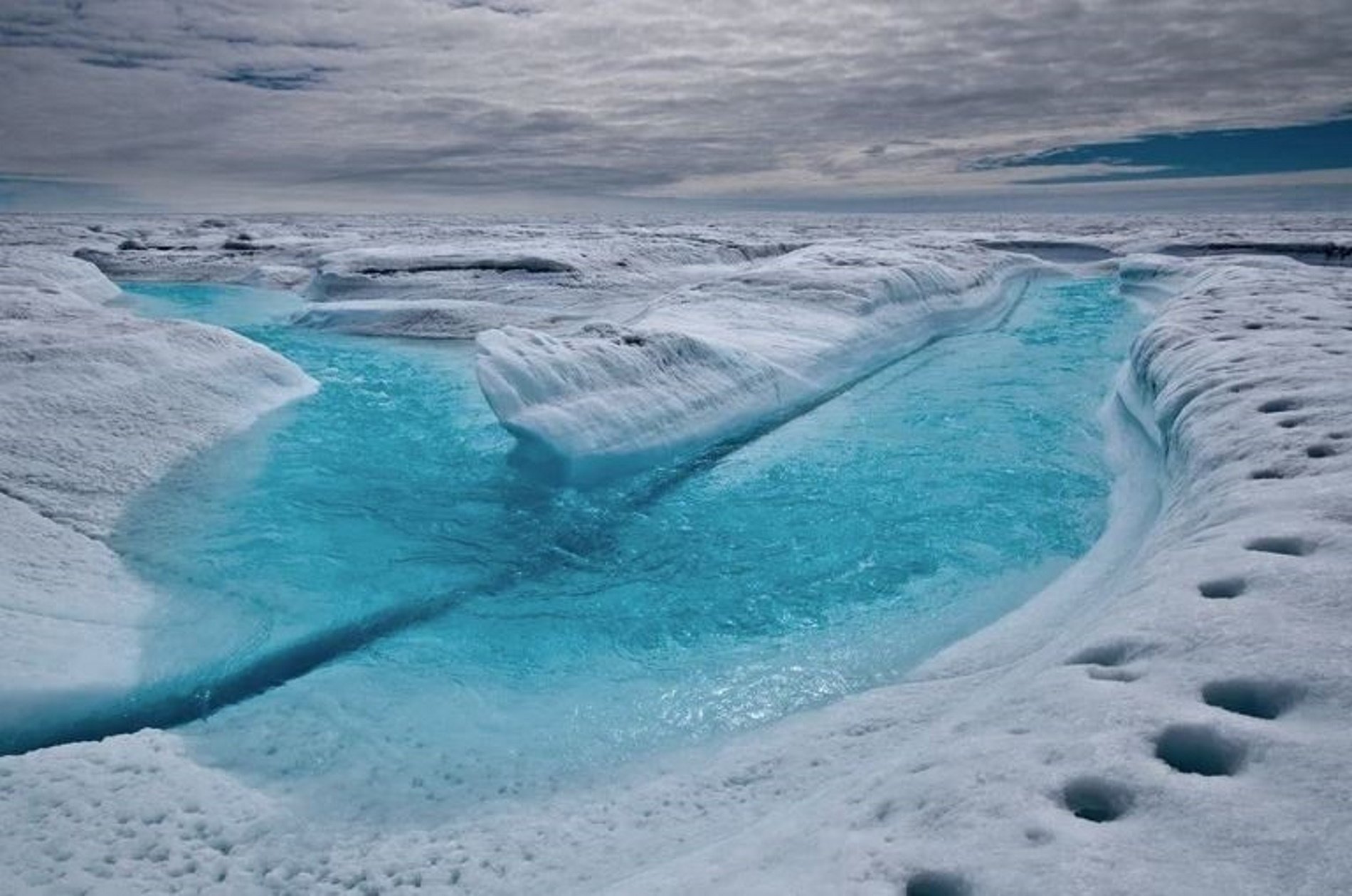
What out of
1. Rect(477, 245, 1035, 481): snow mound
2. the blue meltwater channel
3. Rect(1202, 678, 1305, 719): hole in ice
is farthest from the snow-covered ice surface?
Rect(477, 245, 1035, 481): snow mound

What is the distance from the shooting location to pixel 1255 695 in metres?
2.63

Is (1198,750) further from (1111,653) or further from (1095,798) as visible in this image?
(1111,653)

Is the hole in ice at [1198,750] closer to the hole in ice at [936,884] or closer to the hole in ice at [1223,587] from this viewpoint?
the hole in ice at [936,884]

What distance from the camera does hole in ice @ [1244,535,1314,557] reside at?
3.54 meters

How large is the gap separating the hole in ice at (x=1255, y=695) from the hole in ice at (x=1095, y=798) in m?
0.57

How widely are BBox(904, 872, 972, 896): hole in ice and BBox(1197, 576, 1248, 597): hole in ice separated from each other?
191cm

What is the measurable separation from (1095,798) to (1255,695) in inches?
28.1

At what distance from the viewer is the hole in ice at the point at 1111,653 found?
3.05 metres

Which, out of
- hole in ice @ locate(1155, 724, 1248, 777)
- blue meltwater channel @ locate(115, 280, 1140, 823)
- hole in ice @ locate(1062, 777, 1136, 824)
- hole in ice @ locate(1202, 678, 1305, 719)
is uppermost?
hole in ice @ locate(1202, 678, 1305, 719)

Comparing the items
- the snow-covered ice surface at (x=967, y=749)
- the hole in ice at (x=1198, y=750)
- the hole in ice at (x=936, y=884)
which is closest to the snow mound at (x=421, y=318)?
the snow-covered ice surface at (x=967, y=749)

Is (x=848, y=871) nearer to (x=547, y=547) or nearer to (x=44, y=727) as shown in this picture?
(x=44, y=727)

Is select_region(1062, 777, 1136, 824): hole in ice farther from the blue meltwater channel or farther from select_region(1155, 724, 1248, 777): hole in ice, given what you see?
the blue meltwater channel

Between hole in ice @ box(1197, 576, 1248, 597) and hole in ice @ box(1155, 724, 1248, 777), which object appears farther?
hole in ice @ box(1197, 576, 1248, 597)

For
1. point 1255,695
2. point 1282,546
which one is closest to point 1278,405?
point 1282,546
